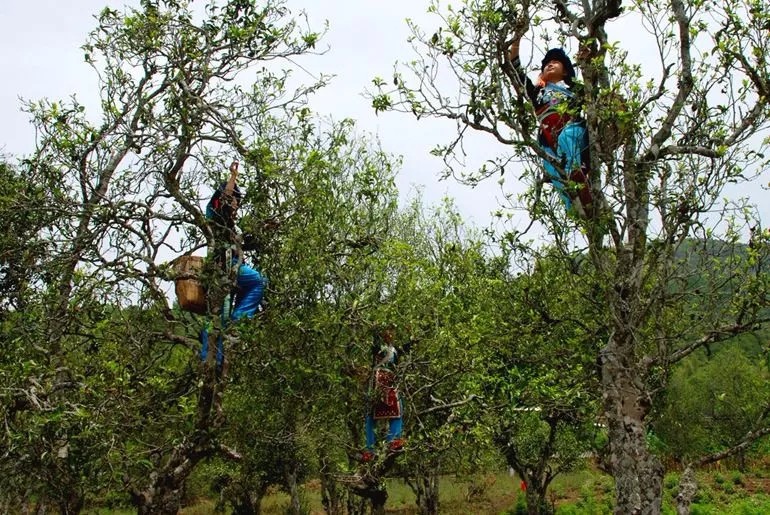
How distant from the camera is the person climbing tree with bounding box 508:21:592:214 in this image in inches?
220

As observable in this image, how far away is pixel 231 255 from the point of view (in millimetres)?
6477

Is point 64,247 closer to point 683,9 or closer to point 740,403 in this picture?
point 683,9

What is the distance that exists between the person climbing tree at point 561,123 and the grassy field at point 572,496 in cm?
1632

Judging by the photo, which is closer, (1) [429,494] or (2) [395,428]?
(2) [395,428]

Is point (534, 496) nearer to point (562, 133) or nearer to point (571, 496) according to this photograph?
point (571, 496)

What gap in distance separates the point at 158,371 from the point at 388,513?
19.8 m

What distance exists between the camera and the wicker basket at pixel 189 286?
658 centimetres

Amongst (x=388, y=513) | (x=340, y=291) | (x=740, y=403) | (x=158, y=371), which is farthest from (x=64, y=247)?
(x=740, y=403)

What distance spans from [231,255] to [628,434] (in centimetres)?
378

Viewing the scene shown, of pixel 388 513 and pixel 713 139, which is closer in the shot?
pixel 713 139

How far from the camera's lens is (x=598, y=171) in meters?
5.52

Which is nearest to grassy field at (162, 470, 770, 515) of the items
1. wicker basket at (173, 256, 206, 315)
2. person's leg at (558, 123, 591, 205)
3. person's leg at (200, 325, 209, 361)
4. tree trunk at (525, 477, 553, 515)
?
tree trunk at (525, 477, 553, 515)

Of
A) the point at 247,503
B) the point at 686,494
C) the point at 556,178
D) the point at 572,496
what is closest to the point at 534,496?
the point at 572,496

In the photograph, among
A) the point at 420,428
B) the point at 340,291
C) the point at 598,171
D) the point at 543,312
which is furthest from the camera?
the point at 420,428
